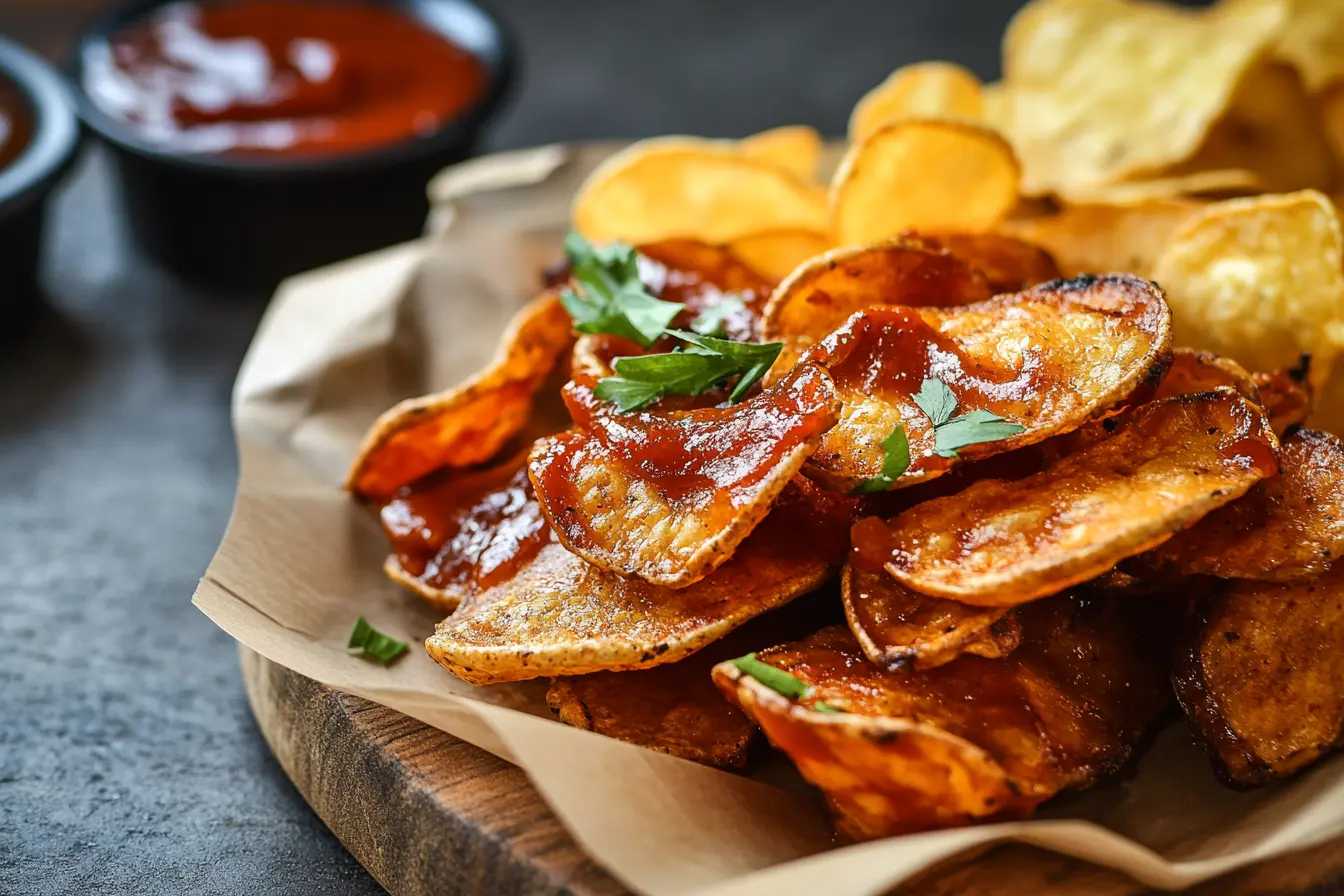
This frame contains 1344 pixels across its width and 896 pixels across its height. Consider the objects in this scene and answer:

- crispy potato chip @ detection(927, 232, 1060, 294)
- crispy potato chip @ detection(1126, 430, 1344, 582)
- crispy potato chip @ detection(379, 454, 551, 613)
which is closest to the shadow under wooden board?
crispy potato chip @ detection(379, 454, 551, 613)

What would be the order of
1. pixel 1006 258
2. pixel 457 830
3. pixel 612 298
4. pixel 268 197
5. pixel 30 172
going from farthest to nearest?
pixel 268 197 < pixel 30 172 < pixel 1006 258 < pixel 612 298 < pixel 457 830

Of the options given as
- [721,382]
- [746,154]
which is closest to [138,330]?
[746,154]

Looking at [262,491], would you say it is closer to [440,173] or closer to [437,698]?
[437,698]

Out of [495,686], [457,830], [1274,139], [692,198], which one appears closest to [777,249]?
[692,198]

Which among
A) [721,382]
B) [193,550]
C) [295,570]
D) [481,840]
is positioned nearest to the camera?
[481,840]

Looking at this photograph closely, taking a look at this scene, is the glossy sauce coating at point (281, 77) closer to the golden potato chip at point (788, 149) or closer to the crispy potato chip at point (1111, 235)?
the golden potato chip at point (788, 149)

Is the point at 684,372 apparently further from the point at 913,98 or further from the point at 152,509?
the point at 152,509

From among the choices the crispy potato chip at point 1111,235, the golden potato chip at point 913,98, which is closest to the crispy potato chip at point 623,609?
the crispy potato chip at point 1111,235

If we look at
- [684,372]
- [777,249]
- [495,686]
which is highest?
[684,372]
